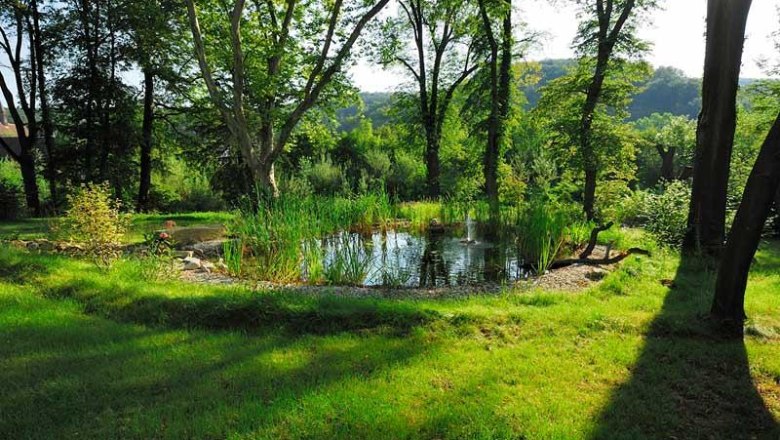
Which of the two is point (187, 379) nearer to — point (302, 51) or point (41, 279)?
point (41, 279)

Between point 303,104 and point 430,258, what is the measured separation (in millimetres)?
4701

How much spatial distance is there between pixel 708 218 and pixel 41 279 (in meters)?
7.87

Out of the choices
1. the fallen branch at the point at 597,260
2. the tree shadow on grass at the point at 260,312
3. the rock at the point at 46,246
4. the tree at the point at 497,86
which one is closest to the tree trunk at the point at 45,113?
the rock at the point at 46,246

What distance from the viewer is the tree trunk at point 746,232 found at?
3.05m

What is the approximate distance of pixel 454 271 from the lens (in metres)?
6.69

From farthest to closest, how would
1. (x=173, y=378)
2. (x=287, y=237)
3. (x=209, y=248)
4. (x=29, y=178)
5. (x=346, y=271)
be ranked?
(x=29, y=178), (x=209, y=248), (x=287, y=237), (x=346, y=271), (x=173, y=378)

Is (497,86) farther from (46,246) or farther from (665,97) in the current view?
(665,97)

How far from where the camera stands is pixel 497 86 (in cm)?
1419

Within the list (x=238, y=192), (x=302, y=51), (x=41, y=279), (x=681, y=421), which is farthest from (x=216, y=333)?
(x=238, y=192)

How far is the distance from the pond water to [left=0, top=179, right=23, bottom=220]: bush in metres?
9.05

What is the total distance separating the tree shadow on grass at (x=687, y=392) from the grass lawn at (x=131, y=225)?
703cm

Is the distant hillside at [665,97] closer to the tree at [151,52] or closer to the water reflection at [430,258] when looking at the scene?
the tree at [151,52]

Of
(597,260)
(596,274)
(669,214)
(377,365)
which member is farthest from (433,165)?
(377,365)

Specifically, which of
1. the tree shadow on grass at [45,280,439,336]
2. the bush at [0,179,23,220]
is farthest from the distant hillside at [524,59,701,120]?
the tree shadow on grass at [45,280,439,336]
